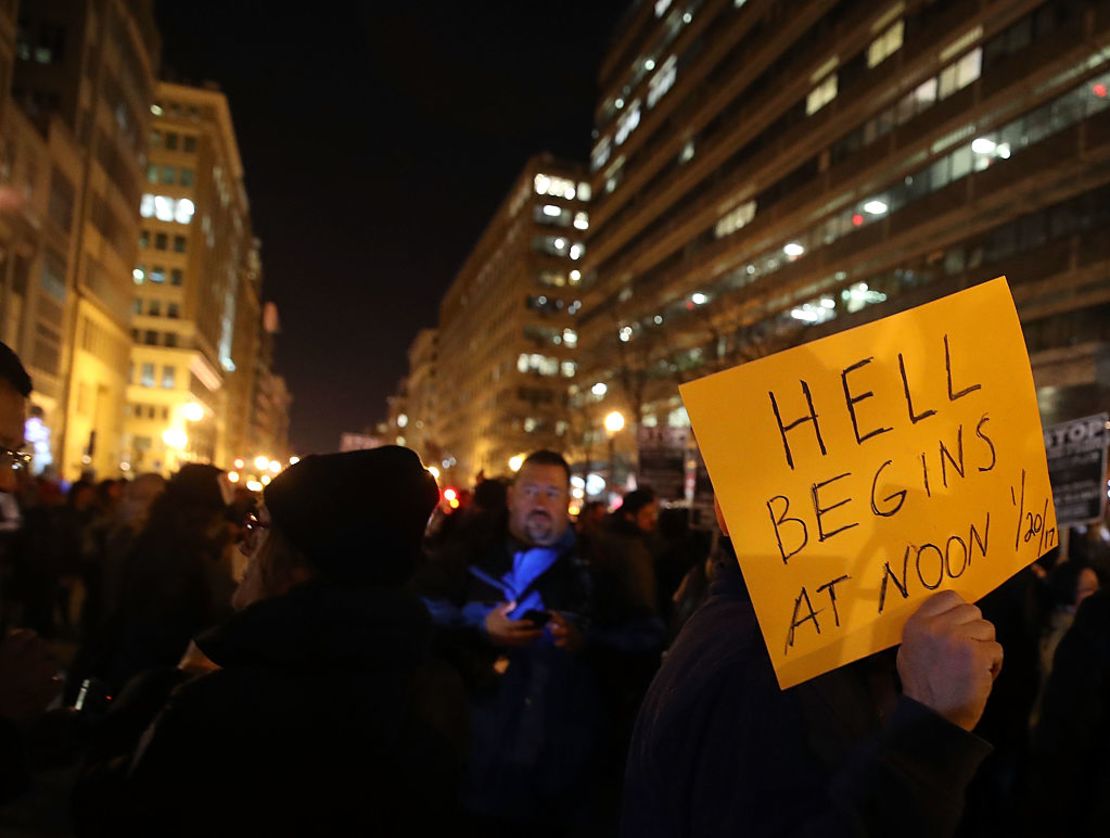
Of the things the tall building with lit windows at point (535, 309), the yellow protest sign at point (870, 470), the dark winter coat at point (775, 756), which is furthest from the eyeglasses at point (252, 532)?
the tall building with lit windows at point (535, 309)

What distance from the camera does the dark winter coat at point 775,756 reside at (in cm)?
139

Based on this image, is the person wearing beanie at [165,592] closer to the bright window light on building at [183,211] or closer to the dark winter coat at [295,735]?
the dark winter coat at [295,735]

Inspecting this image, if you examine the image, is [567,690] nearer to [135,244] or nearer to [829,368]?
[829,368]

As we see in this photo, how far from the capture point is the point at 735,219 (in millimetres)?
50344

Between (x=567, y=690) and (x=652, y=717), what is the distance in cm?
201

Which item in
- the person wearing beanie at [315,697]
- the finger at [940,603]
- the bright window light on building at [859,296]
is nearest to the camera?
the finger at [940,603]

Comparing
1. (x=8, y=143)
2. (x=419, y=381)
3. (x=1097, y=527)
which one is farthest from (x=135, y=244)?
(x=419, y=381)

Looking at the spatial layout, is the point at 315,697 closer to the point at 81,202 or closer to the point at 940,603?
the point at 940,603

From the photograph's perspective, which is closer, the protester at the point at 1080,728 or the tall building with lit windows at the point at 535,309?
the protester at the point at 1080,728

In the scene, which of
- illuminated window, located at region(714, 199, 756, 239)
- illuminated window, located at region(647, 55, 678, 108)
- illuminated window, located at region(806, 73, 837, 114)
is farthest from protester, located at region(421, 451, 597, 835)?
illuminated window, located at region(647, 55, 678, 108)

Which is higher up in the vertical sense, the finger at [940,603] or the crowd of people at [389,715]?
the finger at [940,603]

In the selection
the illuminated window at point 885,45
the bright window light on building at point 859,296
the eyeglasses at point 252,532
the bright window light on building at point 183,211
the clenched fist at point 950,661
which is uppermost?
the bright window light on building at point 183,211

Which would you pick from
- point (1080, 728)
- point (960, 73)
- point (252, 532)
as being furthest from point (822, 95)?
point (252, 532)

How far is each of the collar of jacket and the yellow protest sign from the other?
71 centimetres
